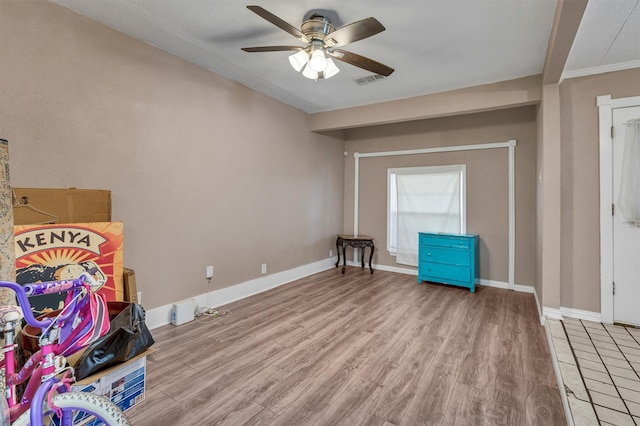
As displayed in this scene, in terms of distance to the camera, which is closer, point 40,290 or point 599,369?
point 40,290

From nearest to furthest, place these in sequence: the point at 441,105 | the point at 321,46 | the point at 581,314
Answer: the point at 321,46 < the point at 581,314 < the point at 441,105

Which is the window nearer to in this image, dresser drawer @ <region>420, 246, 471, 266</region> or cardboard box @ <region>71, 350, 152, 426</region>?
dresser drawer @ <region>420, 246, 471, 266</region>

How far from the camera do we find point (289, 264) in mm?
4500

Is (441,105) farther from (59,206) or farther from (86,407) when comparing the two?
(86,407)

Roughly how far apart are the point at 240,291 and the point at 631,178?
14.0 ft

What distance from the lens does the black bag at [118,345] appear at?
141 cm

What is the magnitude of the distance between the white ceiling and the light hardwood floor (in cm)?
261

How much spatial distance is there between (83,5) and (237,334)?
2.93 metres

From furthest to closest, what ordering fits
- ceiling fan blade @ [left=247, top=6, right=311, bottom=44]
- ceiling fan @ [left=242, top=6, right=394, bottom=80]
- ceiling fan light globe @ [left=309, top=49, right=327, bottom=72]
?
1. ceiling fan light globe @ [left=309, top=49, right=327, bottom=72]
2. ceiling fan @ [left=242, top=6, right=394, bottom=80]
3. ceiling fan blade @ [left=247, top=6, right=311, bottom=44]

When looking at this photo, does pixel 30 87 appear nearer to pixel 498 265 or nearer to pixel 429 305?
pixel 429 305

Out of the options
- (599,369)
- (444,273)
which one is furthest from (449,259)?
(599,369)

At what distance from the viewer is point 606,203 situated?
9.21 ft

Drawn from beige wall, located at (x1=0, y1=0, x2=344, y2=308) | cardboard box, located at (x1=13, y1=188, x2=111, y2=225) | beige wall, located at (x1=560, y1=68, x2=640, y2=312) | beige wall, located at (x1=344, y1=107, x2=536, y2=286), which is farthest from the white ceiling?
cardboard box, located at (x1=13, y1=188, x2=111, y2=225)

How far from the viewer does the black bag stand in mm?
1406
